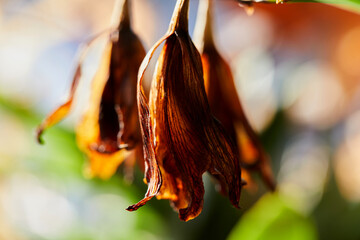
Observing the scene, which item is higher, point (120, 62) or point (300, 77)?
point (120, 62)

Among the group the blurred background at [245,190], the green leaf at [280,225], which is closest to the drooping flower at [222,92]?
the blurred background at [245,190]

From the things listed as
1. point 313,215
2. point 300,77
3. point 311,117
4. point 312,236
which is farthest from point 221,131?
point 311,117

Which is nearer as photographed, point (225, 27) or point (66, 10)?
point (225, 27)

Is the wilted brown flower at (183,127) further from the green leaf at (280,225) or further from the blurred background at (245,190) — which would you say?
the green leaf at (280,225)

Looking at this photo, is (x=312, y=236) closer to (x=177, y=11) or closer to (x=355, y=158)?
(x=177, y=11)

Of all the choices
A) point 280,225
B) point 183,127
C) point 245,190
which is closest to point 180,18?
point 183,127
